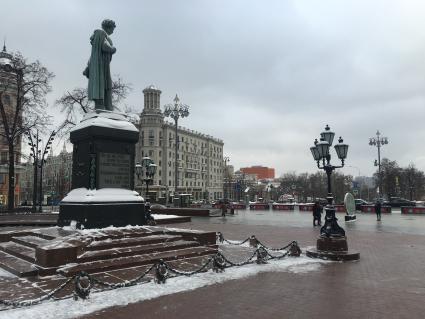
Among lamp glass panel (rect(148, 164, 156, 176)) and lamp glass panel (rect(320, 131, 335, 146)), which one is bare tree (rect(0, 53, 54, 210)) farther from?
lamp glass panel (rect(320, 131, 335, 146))

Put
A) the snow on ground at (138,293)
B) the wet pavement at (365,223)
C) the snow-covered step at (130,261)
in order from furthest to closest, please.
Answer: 1. the wet pavement at (365,223)
2. the snow-covered step at (130,261)
3. the snow on ground at (138,293)

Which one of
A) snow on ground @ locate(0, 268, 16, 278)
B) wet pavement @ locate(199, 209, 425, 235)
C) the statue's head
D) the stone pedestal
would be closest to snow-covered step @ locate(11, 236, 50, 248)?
the stone pedestal

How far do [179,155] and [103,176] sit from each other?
4087 inches

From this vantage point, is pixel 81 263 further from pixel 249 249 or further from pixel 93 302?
pixel 249 249

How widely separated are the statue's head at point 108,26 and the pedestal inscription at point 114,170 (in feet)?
15.7

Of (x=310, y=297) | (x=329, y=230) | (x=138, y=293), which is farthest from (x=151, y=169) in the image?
(x=310, y=297)

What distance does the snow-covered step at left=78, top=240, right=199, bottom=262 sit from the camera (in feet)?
31.8

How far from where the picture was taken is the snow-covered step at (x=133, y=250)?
382 inches

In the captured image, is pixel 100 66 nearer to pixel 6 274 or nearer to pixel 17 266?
pixel 17 266

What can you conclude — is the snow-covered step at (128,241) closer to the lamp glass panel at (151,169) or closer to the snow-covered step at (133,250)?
the snow-covered step at (133,250)

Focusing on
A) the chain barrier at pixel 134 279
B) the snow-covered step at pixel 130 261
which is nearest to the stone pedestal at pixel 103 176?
the snow-covered step at pixel 130 261

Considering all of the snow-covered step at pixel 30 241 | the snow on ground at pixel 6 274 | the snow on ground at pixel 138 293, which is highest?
the snow-covered step at pixel 30 241

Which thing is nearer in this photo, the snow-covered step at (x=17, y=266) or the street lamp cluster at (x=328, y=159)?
the snow-covered step at (x=17, y=266)

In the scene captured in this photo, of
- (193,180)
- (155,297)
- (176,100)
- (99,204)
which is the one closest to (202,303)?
(155,297)
